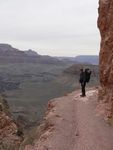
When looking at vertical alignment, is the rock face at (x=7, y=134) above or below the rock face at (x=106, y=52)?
below

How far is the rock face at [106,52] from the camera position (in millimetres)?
28312

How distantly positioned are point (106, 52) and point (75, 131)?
8498 mm

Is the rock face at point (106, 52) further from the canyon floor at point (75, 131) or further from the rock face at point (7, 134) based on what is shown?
the rock face at point (7, 134)

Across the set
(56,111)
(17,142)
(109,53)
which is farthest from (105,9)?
(17,142)

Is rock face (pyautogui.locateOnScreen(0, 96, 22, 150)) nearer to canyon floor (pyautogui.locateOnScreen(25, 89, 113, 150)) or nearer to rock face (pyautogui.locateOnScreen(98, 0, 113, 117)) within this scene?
canyon floor (pyautogui.locateOnScreen(25, 89, 113, 150))

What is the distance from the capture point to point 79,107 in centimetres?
3144

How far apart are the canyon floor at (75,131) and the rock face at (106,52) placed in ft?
4.11

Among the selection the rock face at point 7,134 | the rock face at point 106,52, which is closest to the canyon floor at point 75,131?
the rock face at point 106,52

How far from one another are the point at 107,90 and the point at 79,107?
10.3ft

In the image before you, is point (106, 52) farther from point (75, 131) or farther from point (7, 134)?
point (7, 134)

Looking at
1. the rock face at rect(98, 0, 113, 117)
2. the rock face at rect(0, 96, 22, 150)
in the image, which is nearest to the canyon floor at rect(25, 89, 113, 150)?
the rock face at rect(98, 0, 113, 117)

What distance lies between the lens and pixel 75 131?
77.0 ft

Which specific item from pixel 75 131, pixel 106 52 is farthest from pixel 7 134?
pixel 106 52

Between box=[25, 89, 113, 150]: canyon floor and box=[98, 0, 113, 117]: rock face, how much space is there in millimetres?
1254
